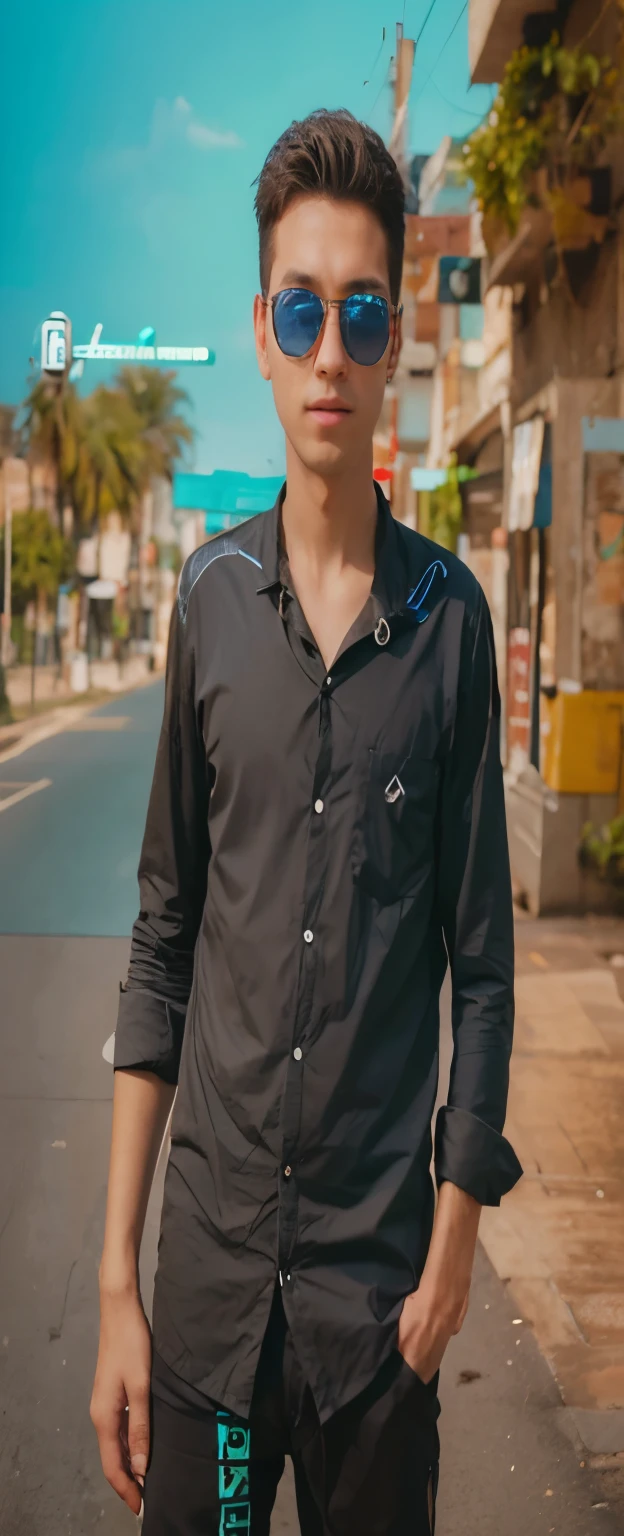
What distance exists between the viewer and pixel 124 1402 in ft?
4.16

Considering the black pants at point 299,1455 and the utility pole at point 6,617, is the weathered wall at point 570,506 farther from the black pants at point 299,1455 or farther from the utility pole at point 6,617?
the black pants at point 299,1455

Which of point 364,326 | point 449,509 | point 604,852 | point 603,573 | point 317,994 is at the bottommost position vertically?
point 604,852

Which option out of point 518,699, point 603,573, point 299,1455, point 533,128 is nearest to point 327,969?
point 299,1455

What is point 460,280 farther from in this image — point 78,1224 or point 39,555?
point 78,1224

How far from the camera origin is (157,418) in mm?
5090

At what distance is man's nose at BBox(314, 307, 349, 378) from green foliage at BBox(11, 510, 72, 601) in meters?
3.93

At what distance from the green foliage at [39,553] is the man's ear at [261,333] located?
3.79 m

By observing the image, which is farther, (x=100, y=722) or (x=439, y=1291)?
(x=100, y=722)

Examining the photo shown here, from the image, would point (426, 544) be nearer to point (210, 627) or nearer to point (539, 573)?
point (210, 627)

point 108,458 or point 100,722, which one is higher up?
point 108,458

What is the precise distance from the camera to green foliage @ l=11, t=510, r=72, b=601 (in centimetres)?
509

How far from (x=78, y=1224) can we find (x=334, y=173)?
2.98 meters

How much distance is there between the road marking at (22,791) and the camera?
A: 5344 mm

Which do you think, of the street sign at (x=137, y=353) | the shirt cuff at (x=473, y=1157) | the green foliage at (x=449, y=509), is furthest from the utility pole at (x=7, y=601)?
the green foliage at (x=449, y=509)
